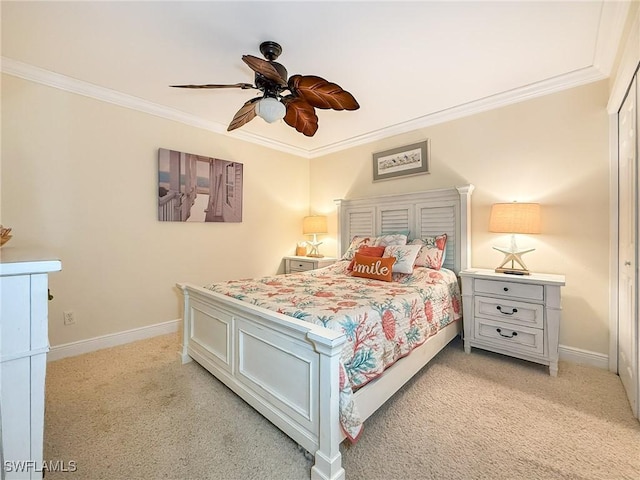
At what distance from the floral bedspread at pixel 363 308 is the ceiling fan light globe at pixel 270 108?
4.09ft

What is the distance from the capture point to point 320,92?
1.78 metres

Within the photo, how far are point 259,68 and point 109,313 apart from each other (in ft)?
8.72

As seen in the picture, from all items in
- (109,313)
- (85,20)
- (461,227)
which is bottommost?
(109,313)

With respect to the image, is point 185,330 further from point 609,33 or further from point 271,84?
point 609,33

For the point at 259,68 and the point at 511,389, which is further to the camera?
the point at 511,389

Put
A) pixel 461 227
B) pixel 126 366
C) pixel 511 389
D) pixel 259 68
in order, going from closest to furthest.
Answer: pixel 259 68 → pixel 511 389 → pixel 126 366 → pixel 461 227

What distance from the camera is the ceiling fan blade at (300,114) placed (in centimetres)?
199

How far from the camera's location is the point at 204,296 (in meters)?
2.09

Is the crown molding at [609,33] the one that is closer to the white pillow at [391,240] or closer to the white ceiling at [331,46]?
the white ceiling at [331,46]

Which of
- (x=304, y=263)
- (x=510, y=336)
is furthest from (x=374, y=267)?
(x=304, y=263)

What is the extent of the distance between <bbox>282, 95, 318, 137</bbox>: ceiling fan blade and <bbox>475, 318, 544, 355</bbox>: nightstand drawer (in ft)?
7.39

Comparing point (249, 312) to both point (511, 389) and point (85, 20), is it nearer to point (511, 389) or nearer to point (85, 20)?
point (511, 389)

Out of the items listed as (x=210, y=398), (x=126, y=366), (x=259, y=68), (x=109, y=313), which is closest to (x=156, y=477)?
(x=210, y=398)

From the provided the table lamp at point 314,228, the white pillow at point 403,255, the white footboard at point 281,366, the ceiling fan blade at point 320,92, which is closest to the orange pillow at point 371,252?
the white pillow at point 403,255
